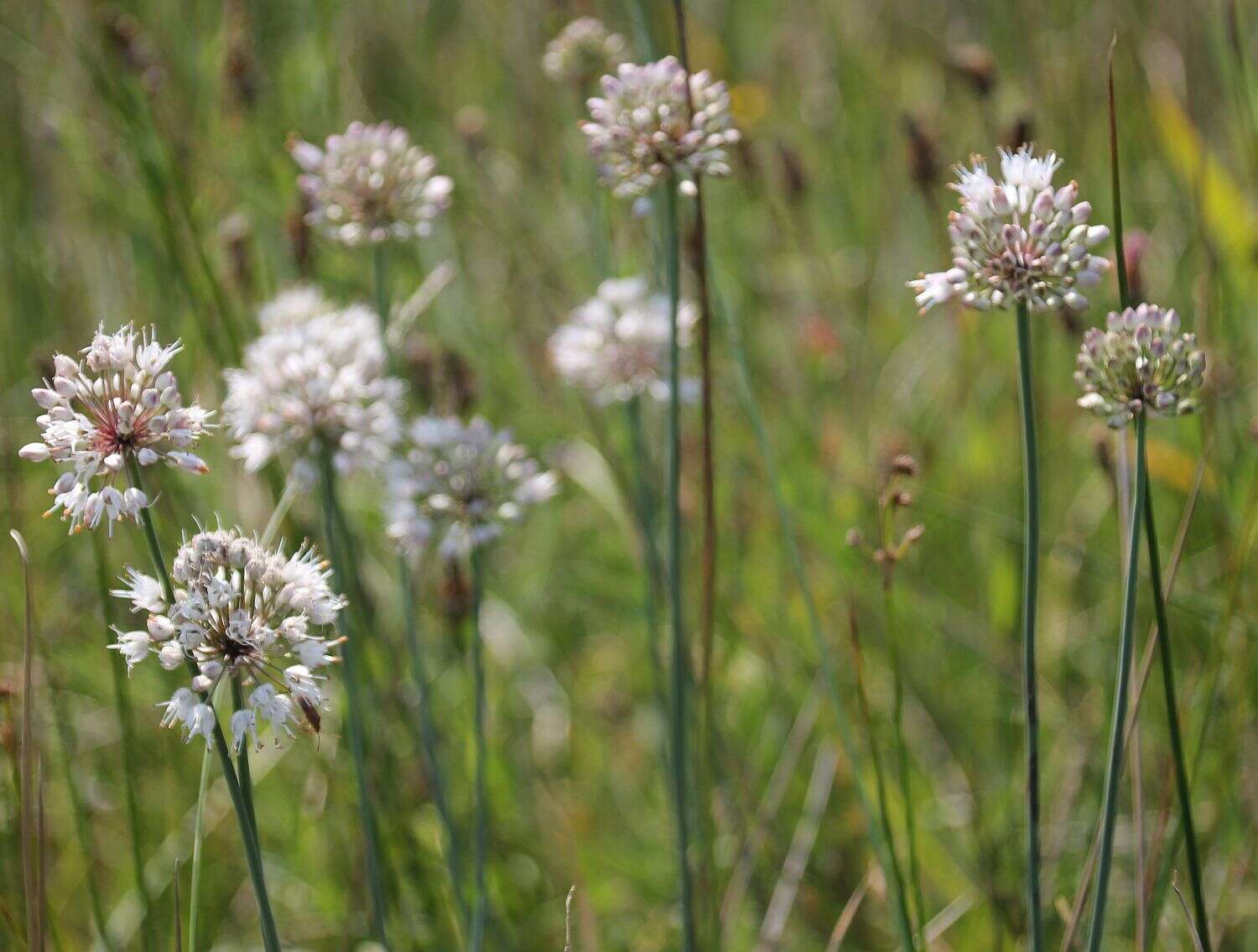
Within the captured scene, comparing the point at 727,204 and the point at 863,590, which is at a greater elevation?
the point at 727,204

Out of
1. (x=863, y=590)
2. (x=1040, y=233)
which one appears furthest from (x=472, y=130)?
(x=1040, y=233)

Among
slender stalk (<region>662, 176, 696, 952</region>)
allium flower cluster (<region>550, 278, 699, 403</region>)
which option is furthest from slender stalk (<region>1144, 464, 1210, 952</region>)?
allium flower cluster (<region>550, 278, 699, 403</region>)

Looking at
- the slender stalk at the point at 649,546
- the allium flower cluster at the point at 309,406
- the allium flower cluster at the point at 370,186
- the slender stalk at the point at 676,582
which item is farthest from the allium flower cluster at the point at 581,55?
the slender stalk at the point at 676,582

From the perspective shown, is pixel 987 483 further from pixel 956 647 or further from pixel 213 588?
pixel 213 588

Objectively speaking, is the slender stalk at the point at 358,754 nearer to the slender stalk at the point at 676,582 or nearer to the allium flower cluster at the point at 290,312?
the slender stalk at the point at 676,582

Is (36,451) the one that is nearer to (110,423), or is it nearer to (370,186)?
(110,423)

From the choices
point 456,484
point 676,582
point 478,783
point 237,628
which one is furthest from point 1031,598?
point 456,484
